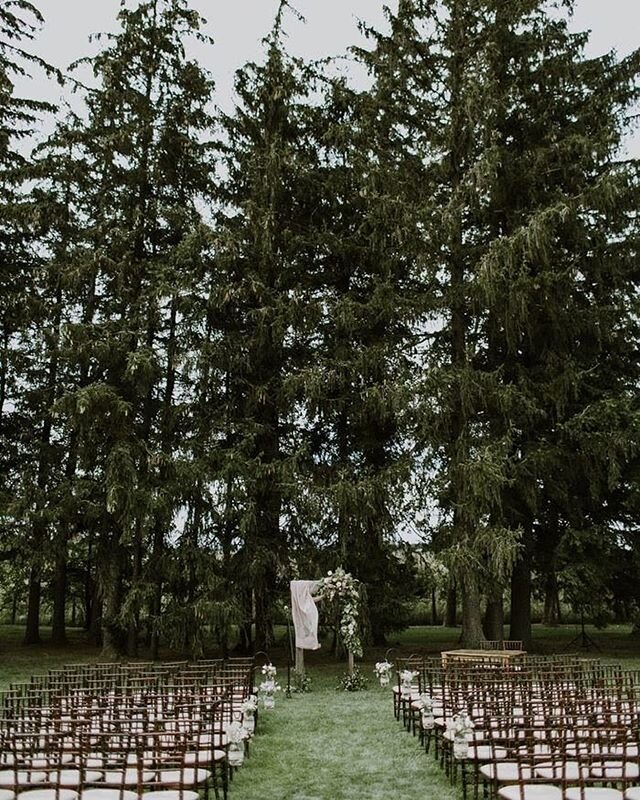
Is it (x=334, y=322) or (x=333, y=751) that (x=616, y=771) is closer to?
(x=333, y=751)

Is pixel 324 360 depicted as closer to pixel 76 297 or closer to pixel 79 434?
pixel 79 434

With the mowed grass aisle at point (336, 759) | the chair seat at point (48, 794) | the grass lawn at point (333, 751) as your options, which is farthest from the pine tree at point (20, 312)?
the chair seat at point (48, 794)

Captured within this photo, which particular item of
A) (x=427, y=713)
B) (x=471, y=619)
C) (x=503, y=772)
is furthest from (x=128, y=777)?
(x=471, y=619)

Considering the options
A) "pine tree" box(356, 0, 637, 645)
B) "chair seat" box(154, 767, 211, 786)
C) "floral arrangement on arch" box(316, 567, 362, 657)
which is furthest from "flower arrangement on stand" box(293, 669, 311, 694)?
"chair seat" box(154, 767, 211, 786)

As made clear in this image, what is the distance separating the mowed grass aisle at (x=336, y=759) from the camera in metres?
7.74

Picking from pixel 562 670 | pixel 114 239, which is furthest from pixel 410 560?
pixel 114 239

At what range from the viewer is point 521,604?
67.9 ft

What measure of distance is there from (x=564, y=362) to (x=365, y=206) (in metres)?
6.30

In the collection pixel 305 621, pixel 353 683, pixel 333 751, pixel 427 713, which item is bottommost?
pixel 353 683

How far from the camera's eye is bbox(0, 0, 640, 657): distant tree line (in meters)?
18.3

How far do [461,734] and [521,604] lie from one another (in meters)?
13.8

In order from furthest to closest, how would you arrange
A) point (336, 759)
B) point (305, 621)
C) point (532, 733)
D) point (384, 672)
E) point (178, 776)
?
point (305, 621) → point (384, 672) → point (336, 759) → point (532, 733) → point (178, 776)

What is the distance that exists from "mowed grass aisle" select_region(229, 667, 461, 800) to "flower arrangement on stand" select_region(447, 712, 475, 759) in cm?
45

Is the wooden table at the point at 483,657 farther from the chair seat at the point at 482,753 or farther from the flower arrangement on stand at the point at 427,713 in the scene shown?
the chair seat at the point at 482,753
